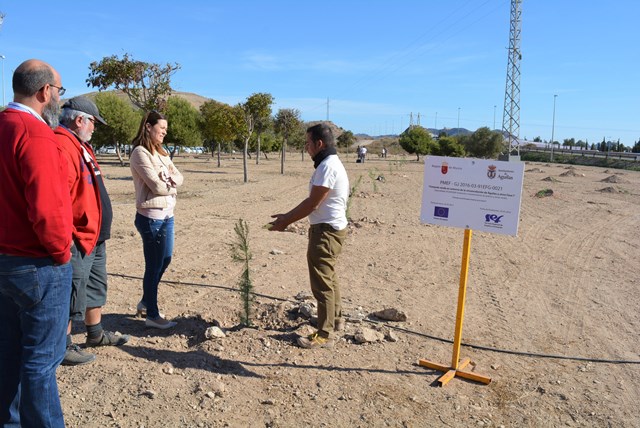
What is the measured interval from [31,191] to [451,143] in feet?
181

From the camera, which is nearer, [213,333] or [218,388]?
[218,388]

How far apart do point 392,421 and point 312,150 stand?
2129mm

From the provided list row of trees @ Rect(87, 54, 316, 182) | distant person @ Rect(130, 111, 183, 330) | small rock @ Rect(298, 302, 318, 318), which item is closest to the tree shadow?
distant person @ Rect(130, 111, 183, 330)

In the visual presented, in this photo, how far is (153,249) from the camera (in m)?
4.51

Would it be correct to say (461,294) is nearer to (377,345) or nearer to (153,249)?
(377,345)

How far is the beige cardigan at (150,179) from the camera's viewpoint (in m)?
4.30

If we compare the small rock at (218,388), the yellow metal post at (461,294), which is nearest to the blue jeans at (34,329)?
the small rock at (218,388)

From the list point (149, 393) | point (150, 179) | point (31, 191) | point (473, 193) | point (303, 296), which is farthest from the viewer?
point (303, 296)

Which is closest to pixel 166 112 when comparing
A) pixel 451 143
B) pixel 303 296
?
pixel 303 296

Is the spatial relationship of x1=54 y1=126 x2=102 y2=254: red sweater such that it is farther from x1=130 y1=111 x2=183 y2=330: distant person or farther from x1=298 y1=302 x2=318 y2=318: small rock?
x1=298 y1=302 x2=318 y2=318: small rock

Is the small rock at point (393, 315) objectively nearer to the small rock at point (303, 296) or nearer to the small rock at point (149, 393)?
the small rock at point (303, 296)

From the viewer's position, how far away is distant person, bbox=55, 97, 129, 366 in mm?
3180

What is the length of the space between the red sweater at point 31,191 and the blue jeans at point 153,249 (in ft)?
6.35

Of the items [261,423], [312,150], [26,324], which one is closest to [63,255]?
[26,324]
